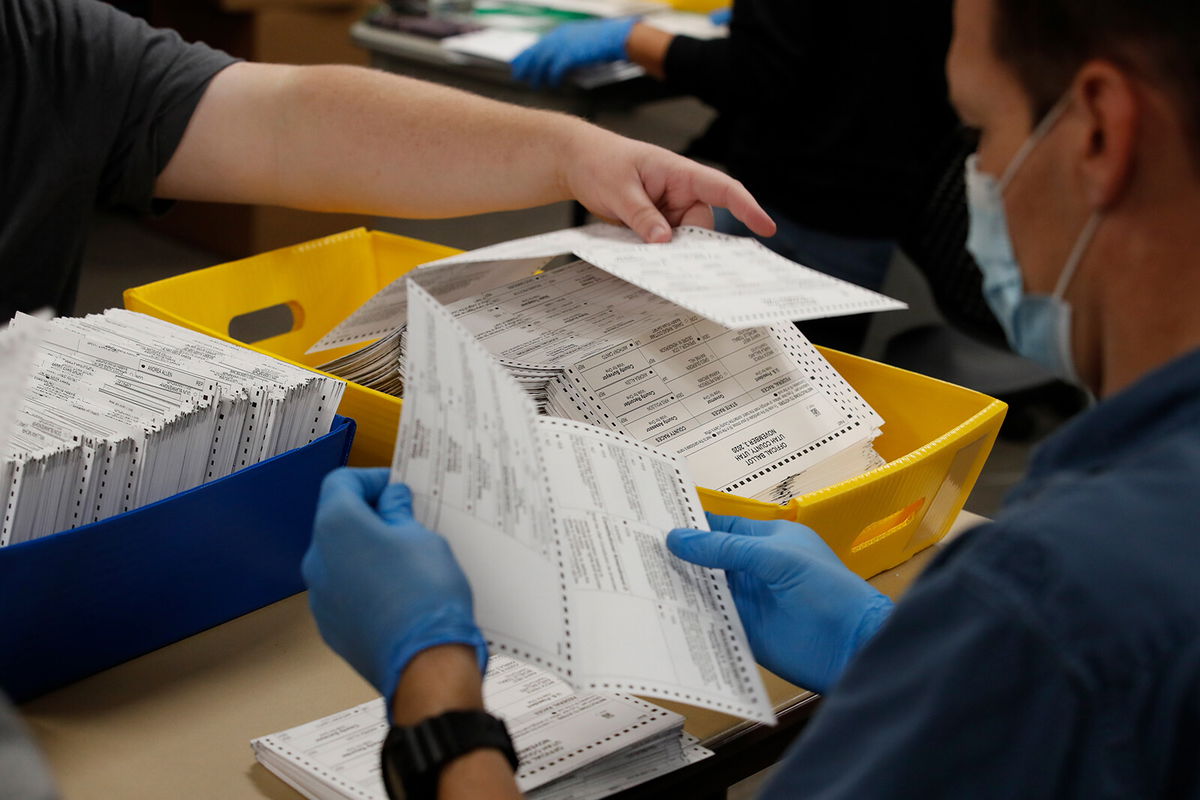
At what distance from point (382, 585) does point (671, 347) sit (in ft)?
1.56

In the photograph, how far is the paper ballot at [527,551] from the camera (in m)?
0.76

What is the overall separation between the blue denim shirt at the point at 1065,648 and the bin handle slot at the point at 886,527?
0.49 m

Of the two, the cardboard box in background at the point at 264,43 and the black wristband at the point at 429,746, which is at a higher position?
the black wristband at the point at 429,746

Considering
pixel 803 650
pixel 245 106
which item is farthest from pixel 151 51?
pixel 803 650

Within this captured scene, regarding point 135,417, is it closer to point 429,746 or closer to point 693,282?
point 429,746

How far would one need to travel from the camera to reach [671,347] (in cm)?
114

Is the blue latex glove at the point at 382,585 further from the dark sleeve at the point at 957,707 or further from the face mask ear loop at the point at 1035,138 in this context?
the face mask ear loop at the point at 1035,138

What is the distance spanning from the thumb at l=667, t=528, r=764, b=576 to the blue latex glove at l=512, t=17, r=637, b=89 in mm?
1839

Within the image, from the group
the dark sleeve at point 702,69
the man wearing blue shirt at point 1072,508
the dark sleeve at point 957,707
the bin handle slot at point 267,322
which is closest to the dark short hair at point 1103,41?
the man wearing blue shirt at point 1072,508

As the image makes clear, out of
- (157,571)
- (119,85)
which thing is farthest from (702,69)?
(157,571)

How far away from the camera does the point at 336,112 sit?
149 centimetres

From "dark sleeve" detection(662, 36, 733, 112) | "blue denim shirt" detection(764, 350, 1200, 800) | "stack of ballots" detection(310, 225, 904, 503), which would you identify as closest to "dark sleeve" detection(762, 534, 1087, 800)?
"blue denim shirt" detection(764, 350, 1200, 800)

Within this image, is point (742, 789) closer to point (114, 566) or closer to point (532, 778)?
point (532, 778)

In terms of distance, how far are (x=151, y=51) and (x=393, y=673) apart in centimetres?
106
